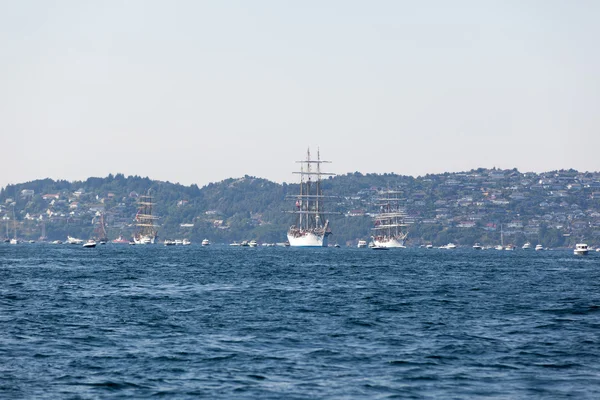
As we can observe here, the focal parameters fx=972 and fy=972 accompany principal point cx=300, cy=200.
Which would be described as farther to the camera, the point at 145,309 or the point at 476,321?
the point at 145,309

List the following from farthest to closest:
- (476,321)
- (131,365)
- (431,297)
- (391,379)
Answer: (431,297) → (476,321) → (131,365) → (391,379)

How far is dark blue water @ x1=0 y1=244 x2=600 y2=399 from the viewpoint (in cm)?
2872

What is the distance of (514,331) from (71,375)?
1957cm

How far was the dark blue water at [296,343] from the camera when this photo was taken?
28719mm

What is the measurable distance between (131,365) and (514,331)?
17.4 m

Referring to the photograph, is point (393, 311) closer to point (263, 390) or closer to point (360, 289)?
point (360, 289)

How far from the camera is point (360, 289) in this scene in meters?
68.6

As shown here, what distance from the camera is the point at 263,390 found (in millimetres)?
28141

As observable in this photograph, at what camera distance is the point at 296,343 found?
3719cm

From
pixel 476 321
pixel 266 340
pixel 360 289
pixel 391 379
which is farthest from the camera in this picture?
pixel 360 289

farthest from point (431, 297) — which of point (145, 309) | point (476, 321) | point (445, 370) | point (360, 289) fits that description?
point (445, 370)

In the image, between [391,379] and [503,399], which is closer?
[503,399]

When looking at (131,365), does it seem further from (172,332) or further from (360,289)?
(360,289)

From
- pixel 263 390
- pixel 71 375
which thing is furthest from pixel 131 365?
pixel 263 390
